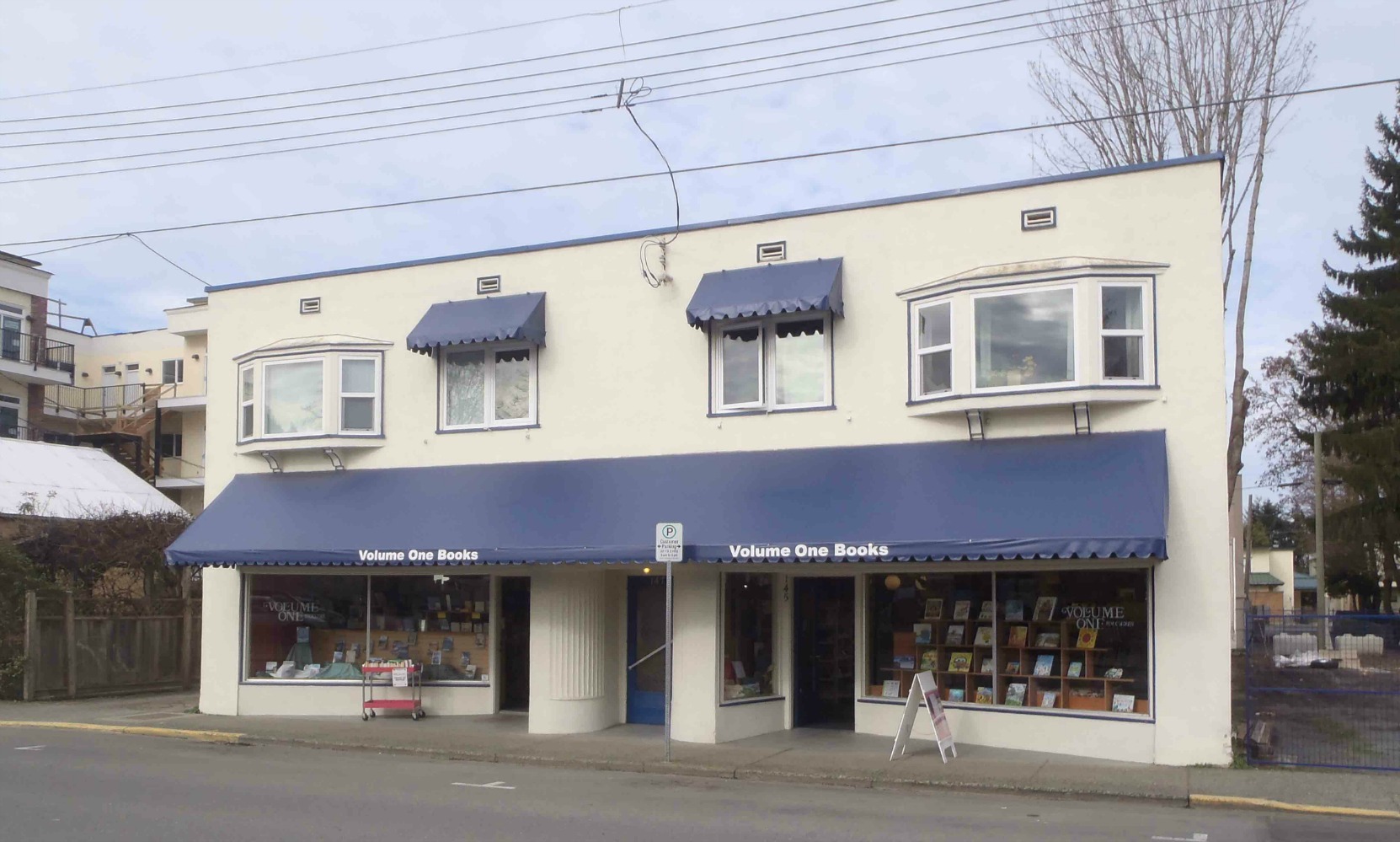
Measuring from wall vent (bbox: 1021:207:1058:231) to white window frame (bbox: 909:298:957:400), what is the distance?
1.34 metres

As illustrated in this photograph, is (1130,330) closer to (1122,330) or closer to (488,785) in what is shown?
(1122,330)

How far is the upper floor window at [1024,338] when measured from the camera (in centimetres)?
1522

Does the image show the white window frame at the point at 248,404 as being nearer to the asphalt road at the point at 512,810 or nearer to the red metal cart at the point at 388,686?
the red metal cart at the point at 388,686

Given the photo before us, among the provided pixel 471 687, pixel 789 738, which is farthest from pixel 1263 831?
pixel 471 687

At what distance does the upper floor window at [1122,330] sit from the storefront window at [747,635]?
18.4 feet

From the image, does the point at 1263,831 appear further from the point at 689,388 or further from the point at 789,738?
the point at 689,388

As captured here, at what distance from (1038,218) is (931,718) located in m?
6.32

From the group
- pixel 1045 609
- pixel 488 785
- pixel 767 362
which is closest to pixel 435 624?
pixel 488 785

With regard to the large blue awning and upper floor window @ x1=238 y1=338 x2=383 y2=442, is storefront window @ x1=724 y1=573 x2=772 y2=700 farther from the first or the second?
upper floor window @ x1=238 y1=338 x2=383 y2=442

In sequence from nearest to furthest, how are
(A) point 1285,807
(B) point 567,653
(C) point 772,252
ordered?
(A) point 1285,807 → (C) point 772,252 → (B) point 567,653

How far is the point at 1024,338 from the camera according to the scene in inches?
607

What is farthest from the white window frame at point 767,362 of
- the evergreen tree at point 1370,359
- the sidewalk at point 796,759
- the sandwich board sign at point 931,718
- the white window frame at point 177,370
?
the white window frame at point 177,370

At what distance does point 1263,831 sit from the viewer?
36.7ft

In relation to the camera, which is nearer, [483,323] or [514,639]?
[483,323]
